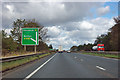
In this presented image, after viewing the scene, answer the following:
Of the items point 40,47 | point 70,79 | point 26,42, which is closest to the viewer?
point 70,79

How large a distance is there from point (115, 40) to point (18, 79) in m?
58.3

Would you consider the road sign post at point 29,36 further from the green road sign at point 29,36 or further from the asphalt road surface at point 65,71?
the asphalt road surface at point 65,71

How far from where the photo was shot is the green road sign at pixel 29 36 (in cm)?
A: 2773

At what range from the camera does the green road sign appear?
2773 cm

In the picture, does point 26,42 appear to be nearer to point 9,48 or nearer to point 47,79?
point 9,48

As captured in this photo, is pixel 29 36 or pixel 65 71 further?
pixel 29 36

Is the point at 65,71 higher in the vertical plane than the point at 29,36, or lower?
lower

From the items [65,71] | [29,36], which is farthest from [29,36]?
[65,71]

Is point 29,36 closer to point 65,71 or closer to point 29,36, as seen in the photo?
point 29,36

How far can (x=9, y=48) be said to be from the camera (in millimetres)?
41625

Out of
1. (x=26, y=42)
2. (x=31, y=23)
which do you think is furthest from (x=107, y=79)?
(x=31, y=23)

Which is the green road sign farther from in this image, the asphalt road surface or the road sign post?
the asphalt road surface

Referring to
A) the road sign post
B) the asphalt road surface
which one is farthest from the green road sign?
the asphalt road surface

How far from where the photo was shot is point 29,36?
28.2 meters
